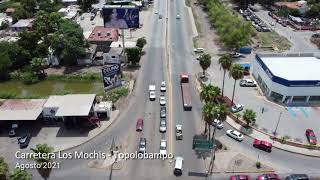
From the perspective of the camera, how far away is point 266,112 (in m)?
89.7

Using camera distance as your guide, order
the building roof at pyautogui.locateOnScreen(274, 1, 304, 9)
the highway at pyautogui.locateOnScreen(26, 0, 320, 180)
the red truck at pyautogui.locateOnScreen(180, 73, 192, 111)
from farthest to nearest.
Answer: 1. the building roof at pyautogui.locateOnScreen(274, 1, 304, 9)
2. the red truck at pyautogui.locateOnScreen(180, 73, 192, 111)
3. the highway at pyautogui.locateOnScreen(26, 0, 320, 180)

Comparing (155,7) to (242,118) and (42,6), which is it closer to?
(42,6)

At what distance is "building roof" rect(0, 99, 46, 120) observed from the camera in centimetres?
8344

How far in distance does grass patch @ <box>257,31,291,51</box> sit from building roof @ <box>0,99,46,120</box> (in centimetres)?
8776

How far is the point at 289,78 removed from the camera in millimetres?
92500

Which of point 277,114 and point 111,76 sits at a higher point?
point 111,76

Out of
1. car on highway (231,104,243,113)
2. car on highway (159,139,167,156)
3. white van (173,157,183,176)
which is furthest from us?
car on highway (231,104,243,113)

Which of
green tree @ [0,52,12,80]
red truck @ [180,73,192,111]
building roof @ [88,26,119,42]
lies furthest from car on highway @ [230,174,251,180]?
green tree @ [0,52,12,80]

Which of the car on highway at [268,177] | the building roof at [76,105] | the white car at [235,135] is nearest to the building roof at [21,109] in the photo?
the building roof at [76,105]

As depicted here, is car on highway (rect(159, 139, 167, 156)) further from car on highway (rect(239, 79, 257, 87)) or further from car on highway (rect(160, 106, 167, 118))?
car on highway (rect(239, 79, 257, 87))

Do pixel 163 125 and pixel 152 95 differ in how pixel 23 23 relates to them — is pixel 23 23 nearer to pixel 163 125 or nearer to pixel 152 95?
pixel 152 95

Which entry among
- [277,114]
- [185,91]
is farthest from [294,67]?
[185,91]

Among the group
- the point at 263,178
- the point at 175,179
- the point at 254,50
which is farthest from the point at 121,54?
the point at 263,178

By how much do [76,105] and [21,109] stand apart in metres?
14.4
